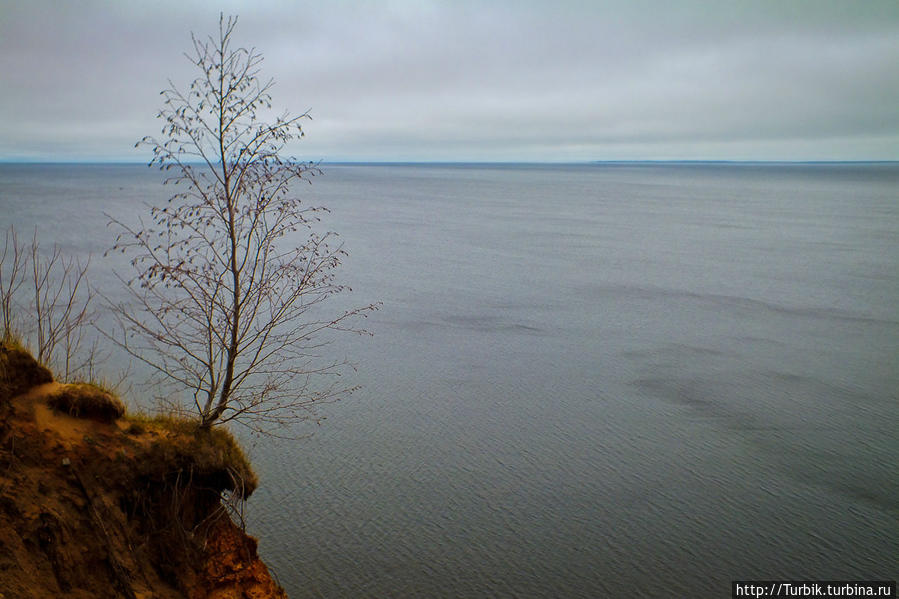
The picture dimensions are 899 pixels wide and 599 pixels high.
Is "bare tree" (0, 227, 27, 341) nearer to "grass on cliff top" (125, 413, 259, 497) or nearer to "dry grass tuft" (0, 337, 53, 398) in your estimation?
"dry grass tuft" (0, 337, 53, 398)

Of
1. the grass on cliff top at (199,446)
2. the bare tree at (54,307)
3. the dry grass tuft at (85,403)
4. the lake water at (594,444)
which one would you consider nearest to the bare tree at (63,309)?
the bare tree at (54,307)

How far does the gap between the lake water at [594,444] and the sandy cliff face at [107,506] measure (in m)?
2.68

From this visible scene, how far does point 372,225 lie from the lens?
5562cm

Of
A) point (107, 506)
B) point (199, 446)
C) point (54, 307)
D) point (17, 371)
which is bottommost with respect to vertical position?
point (54, 307)

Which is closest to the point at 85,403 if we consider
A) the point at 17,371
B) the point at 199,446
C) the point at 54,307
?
the point at 17,371

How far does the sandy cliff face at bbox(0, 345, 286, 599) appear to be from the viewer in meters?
6.36

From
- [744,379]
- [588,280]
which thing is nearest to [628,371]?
[744,379]

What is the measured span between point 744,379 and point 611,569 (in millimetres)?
9837

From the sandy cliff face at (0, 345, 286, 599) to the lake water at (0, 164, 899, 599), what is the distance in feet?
8.79

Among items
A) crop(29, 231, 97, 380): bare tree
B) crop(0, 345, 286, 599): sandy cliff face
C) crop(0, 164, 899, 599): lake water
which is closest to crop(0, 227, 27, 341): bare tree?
crop(29, 231, 97, 380): bare tree

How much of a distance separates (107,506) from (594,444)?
10.1m

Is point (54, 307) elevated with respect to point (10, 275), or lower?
lower

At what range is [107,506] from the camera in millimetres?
7020

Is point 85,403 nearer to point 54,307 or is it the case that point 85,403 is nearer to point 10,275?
point 54,307
